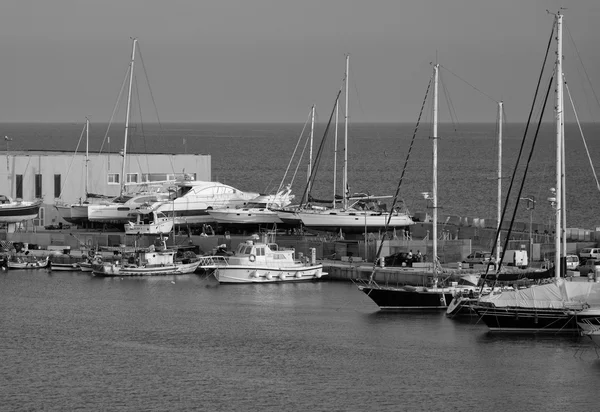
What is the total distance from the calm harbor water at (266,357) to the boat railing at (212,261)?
3746 millimetres

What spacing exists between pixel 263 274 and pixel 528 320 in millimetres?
15382

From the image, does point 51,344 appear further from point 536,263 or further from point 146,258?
point 536,263

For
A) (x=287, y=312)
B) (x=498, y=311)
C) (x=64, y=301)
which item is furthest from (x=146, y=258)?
(x=498, y=311)

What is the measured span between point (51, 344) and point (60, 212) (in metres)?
26.6

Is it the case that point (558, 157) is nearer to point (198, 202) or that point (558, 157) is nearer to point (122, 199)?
point (198, 202)

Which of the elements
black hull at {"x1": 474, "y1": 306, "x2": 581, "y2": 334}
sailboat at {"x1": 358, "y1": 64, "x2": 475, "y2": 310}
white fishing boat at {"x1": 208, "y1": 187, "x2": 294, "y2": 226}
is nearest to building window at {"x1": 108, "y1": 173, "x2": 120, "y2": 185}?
white fishing boat at {"x1": 208, "y1": 187, "x2": 294, "y2": 226}

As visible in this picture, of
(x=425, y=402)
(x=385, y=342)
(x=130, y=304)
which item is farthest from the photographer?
(x=130, y=304)

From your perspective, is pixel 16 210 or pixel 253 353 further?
pixel 16 210

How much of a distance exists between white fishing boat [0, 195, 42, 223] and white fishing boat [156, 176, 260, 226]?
6.32 metres

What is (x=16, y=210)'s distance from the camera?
64875mm

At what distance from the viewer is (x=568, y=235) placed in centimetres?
5838

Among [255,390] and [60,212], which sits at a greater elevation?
[60,212]

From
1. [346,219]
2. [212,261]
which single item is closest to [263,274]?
[212,261]

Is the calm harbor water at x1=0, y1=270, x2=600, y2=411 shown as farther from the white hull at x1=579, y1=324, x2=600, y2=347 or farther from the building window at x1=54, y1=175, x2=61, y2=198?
the building window at x1=54, y1=175, x2=61, y2=198
